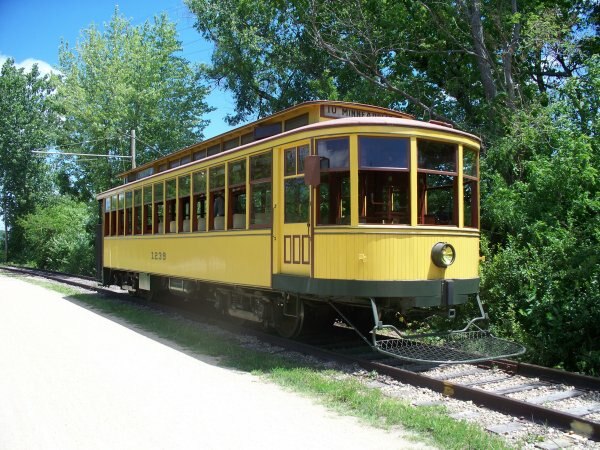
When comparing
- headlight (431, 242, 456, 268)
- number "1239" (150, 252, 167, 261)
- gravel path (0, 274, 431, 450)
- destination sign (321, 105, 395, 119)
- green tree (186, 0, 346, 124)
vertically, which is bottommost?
gravel path (0, 274, 431, 450)

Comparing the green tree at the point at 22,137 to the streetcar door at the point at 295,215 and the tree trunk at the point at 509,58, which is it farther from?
the streetcar door at the point at 295,215

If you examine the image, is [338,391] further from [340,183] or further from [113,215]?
[113,215]

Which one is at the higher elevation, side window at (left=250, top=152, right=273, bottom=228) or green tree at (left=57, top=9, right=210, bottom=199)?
green tree at (left=57, top=9, right=210, bottom=199)

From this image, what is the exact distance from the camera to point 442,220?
7750 millimetres

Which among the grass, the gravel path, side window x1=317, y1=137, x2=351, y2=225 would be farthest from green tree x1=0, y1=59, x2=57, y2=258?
side window x1=317, y1=137, x2=351, y2=225

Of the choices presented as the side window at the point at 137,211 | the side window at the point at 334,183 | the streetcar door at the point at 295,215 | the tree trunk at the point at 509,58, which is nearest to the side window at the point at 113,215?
the side window at the point at 137,211

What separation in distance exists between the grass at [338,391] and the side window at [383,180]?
203 cm

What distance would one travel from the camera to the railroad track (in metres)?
4.97

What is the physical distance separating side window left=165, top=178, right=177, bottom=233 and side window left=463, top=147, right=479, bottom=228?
5.81 m

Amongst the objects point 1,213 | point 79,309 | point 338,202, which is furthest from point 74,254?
point 338,202

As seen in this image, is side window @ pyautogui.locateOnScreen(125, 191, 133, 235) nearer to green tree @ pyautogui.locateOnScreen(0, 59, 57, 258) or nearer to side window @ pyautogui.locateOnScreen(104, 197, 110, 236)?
side window @ pyautogui.locateOnScreen(104, 197, 110, 236)

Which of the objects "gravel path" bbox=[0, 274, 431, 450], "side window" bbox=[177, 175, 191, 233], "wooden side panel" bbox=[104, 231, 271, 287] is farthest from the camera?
"side window" bbox=[177, 175, 191, 233]

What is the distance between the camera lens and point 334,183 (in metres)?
7.61

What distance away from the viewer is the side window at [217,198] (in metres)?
9.56
